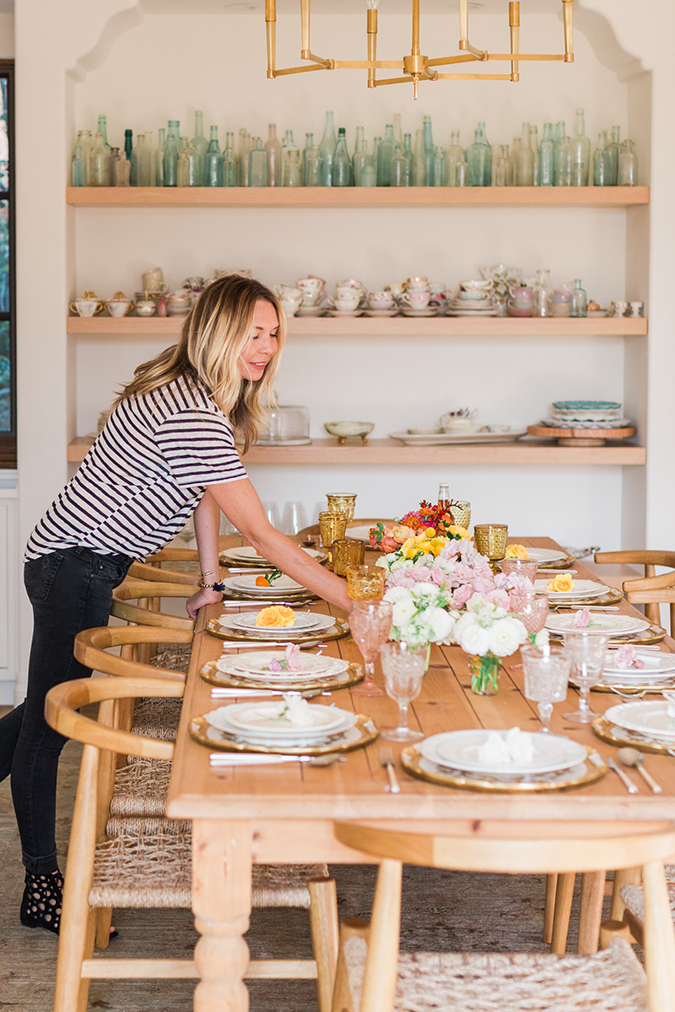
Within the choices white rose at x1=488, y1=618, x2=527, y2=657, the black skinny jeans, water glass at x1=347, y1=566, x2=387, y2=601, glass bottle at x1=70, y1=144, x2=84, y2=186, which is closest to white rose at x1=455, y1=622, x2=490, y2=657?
white rose at x1=488, y1=618, x2=527, y2=657

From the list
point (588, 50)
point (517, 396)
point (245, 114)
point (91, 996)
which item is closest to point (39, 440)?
point (245, 114)

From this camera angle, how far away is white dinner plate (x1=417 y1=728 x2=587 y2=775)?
1.45 m

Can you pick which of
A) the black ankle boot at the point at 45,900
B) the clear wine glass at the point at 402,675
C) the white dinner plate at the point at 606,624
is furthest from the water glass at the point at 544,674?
the black ankle boot at the point at 45,900

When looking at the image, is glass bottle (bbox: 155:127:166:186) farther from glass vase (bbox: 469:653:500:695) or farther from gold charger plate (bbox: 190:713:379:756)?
gold charger plate (bbox: 190:713:379:756)

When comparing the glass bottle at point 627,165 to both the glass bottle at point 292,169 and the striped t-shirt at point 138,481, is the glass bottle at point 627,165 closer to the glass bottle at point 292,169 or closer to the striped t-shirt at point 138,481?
the glass bottle at point 292,169

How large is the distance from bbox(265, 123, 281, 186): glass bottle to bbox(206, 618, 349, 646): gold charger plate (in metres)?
2.34

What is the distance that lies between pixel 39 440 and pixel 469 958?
298 centimetres

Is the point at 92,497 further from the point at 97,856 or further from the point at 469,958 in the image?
the point at 469,958

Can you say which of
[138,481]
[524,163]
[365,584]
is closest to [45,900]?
[138,481]

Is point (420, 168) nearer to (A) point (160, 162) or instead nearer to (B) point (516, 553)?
(A) point (160, 162)

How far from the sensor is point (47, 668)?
243 centimetres

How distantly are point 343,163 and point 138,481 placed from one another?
219cm

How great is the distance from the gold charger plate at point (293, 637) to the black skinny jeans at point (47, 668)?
32 centimetres

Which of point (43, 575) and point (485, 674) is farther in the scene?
point (43, 575)
